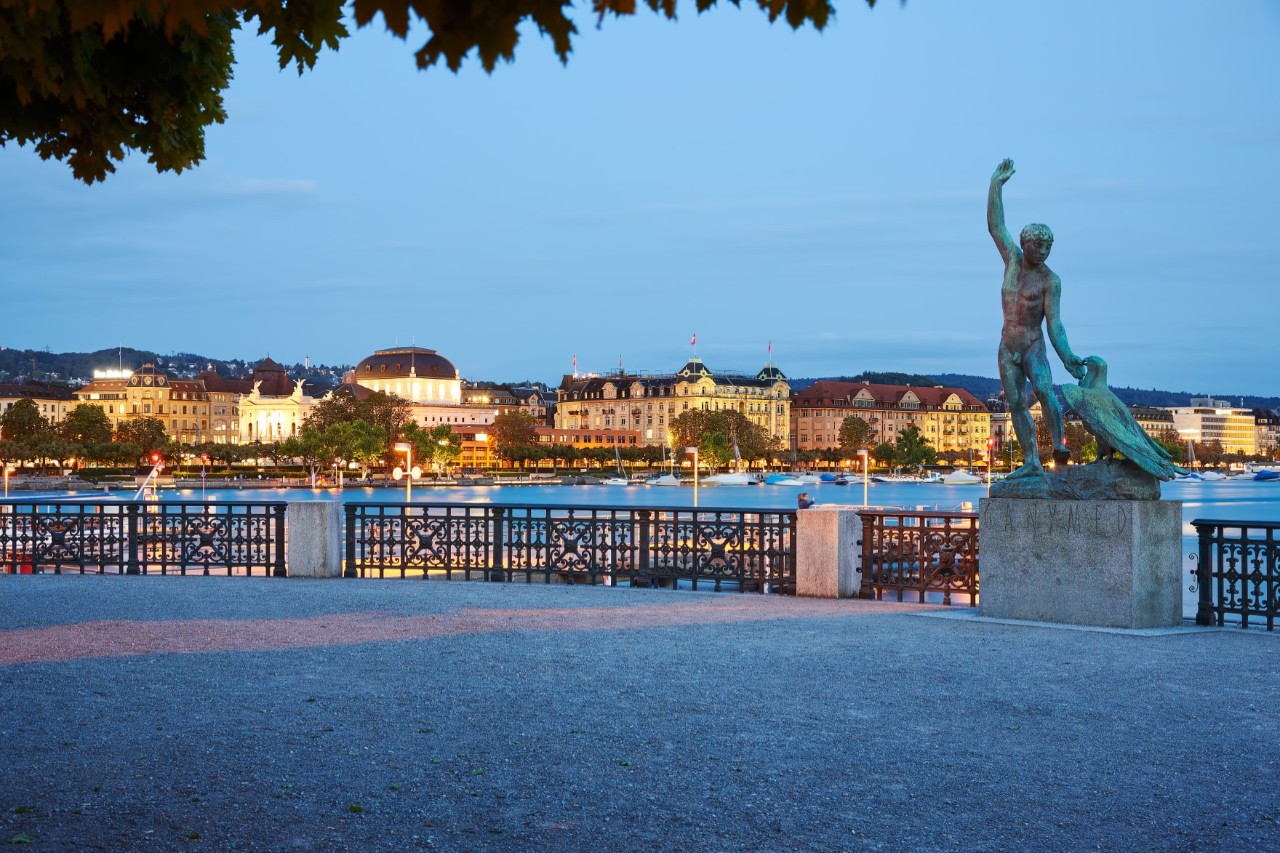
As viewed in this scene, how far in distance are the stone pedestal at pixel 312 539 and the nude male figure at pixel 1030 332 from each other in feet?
31.2

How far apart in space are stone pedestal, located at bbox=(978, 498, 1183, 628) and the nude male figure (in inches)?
20.5

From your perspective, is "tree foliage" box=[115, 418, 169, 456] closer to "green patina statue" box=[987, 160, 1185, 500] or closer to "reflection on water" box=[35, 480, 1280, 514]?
"reflection on water" box=[35, 480, 1280, 514]

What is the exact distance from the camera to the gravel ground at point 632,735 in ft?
18.3

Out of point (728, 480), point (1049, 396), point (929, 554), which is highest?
point (1049, 396)

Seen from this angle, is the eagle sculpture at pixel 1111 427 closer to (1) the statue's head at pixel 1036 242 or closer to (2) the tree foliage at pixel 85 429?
(1) the statue's head at pixel 1036 242

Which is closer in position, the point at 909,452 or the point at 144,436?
the point at 144,436

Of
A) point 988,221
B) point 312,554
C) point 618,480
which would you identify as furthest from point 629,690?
point 618,480

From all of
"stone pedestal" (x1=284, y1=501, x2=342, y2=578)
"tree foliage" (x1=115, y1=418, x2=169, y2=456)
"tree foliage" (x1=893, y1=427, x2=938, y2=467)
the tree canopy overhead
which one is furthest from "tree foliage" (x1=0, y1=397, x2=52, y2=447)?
the tree canopy overhead

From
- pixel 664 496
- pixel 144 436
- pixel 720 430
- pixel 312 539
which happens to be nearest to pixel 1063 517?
pixel 312 539

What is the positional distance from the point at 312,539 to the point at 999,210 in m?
10.2

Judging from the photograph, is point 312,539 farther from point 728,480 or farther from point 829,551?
point 728,480

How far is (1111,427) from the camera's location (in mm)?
12133

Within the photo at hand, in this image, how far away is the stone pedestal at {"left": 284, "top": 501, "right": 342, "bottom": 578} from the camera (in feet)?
59.8

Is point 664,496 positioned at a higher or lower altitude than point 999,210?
lower
